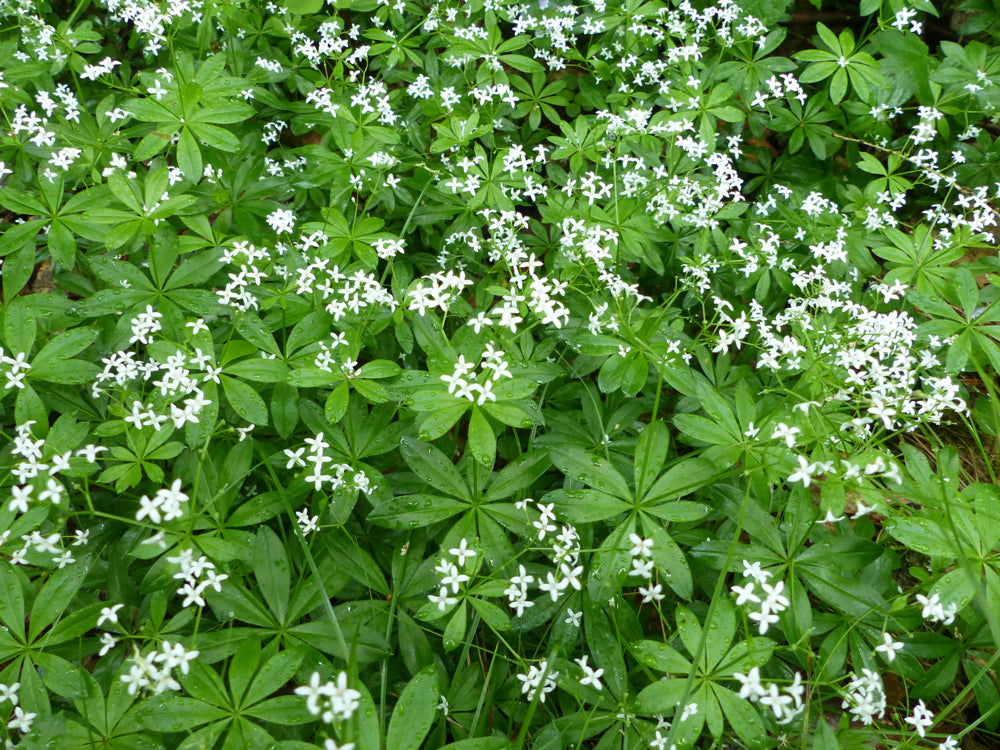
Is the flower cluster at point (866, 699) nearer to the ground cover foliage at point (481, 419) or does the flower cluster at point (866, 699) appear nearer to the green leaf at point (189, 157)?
the ground cover foliage at point (481, 419)

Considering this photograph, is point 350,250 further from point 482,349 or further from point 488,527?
point 488,527

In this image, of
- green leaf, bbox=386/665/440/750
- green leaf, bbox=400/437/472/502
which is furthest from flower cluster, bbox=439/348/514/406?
green leaf, bbox=386/665/440/750

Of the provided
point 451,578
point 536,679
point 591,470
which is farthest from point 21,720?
point 591,470

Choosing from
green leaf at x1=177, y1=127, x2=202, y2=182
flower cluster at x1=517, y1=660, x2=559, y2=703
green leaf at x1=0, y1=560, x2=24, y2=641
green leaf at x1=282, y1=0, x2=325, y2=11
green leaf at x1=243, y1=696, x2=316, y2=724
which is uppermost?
green leaf at x1=282, y1=0, x2=325, y2=11

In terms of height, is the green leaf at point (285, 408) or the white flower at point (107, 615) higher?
the green leaf at point (285, 408)

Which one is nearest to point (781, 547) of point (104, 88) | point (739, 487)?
point (739, 487)

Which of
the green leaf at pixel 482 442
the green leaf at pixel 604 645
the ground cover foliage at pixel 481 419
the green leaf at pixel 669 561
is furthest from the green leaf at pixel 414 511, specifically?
the green leaf at pixel 669 561

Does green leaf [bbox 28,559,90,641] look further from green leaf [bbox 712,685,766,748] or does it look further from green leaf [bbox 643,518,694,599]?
green leaf [bbox 712,685,766,748]
